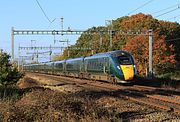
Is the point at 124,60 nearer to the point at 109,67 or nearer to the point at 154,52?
the point at 109,67

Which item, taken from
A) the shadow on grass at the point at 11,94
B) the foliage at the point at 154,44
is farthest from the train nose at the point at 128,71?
the foliage at the point at 154,44

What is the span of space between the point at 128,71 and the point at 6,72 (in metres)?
10.2

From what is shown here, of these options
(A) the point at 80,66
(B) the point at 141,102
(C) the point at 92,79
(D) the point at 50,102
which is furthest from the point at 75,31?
(D) the point at 50,102

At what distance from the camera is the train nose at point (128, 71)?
108 feet

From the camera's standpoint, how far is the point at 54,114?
1216cm

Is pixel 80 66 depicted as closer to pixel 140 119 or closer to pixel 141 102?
pixel 141 102

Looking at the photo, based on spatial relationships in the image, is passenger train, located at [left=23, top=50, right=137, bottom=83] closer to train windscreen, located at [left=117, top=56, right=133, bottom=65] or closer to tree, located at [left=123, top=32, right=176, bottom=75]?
train windscreen, located at [left=117, top=56, right=133, bottom=65]

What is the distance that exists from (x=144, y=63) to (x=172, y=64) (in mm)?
4889

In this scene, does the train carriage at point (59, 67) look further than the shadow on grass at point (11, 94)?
Yes

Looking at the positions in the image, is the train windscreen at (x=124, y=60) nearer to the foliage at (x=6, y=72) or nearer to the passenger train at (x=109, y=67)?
the passenger train at (x=109, y=67)

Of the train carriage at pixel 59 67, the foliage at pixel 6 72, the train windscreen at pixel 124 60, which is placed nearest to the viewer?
the train windscreen at pixel 124 60

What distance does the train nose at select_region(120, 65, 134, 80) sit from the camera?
1296 inches

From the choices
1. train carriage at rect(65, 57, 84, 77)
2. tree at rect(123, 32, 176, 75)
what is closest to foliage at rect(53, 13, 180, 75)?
tree at rect(123, 32, 176, 75)

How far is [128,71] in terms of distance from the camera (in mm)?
33156
